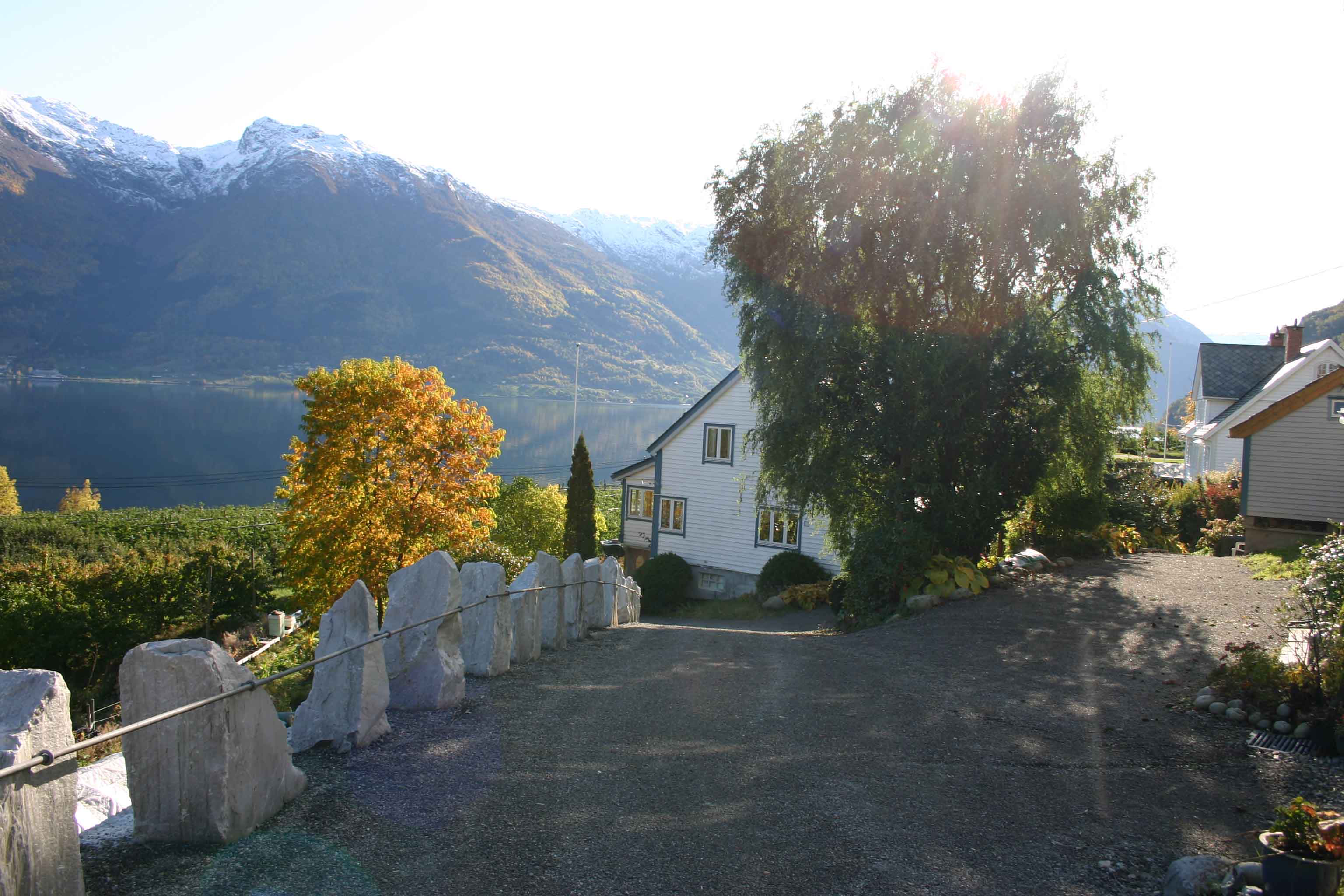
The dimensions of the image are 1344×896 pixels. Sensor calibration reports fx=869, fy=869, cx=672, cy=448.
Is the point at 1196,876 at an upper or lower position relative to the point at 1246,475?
lower

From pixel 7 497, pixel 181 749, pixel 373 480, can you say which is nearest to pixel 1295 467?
pixel 181 749

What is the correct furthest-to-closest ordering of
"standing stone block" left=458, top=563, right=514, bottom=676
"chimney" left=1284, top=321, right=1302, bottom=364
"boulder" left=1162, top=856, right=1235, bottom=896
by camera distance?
"chimney" left=1284, top=321, right=1302, bottom=364 < "standing stone block" left=458, top=563, right=514, bottom=676 < "boulder" left=1162, top=856, right=1235, bottom=896

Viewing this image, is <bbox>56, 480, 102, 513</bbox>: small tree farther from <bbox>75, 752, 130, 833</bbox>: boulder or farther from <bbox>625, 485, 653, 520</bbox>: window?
<bbox>75, 752, 130, 833</bbox>: boulder

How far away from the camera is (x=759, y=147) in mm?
19344

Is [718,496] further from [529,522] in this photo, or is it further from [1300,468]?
[1300,468]

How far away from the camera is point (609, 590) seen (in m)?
15.3

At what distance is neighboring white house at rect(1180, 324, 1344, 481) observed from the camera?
3516cm

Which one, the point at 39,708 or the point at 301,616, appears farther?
the point at 301,616

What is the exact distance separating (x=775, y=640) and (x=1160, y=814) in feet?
32.1

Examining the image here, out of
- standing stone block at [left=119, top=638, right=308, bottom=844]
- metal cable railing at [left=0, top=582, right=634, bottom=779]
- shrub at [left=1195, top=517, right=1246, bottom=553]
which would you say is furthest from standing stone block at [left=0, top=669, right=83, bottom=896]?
shrub at [left=1195, top=517, right=1246, bottom=553]

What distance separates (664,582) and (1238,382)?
2981 cm

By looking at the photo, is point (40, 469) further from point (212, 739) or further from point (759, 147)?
point (212, 739)

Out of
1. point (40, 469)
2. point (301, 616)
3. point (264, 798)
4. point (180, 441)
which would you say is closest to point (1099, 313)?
point (264, 798)

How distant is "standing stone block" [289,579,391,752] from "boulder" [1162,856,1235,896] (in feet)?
17.0
